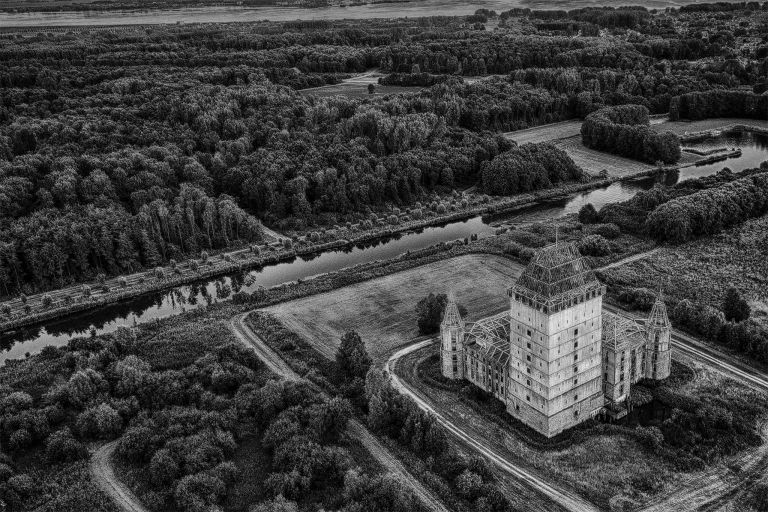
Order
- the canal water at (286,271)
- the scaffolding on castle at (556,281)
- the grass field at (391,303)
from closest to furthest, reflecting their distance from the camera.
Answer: the scaffolding on castle at (556,281)
the grass field at (391,303)
the canal water at (286,271)

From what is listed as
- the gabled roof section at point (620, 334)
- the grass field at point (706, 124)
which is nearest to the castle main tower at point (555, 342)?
the gabled roof section at point (620, 334)

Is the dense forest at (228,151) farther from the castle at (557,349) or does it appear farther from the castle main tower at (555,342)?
the castle main tower at (555,342)

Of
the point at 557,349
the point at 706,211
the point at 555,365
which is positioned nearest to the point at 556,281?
the point at 557,349

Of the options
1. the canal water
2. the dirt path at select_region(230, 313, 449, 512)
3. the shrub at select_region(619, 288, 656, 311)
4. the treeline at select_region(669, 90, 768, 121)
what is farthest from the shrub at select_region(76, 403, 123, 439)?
the treeline at select_region(669, 90, 768, 121)

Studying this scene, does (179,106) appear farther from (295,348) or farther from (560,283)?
(560,283)

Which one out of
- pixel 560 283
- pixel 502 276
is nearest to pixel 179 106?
pixel 502 276
